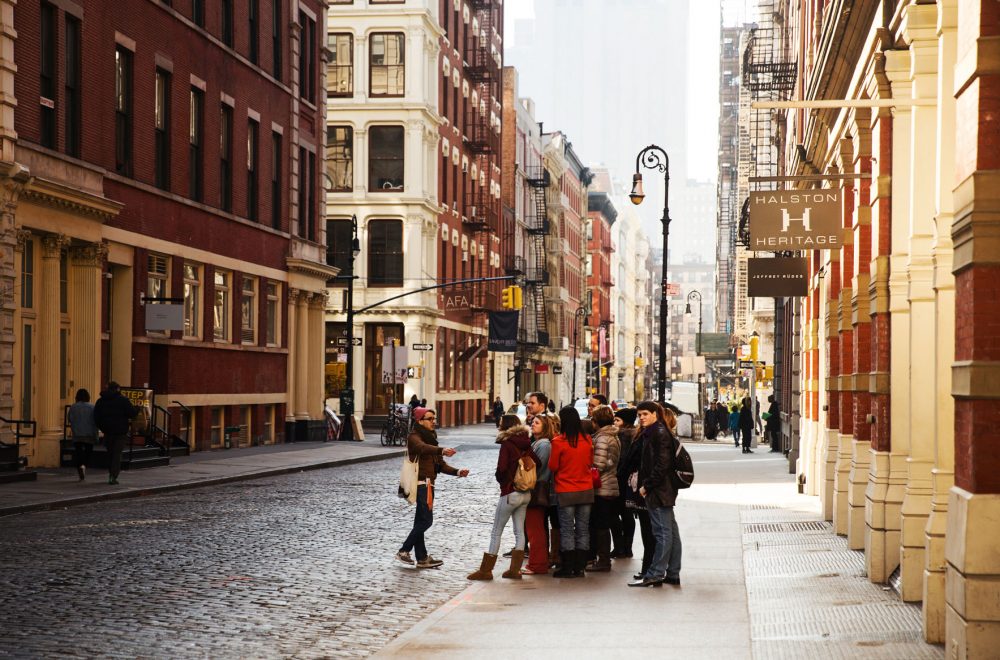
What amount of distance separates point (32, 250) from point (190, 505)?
844 cm

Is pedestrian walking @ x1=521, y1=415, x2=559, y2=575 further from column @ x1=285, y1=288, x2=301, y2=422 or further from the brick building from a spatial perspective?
column @ x1=285, y1=288, x2=301, y2=422

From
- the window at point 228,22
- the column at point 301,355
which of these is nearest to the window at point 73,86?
the window at point 228,22

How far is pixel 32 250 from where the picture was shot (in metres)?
28.1

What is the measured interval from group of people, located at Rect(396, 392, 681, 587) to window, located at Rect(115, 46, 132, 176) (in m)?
19.0

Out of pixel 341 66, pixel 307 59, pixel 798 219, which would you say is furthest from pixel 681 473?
pixel 341 66

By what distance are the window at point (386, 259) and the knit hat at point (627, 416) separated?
46.3 m

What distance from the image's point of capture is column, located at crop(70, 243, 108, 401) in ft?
97.7

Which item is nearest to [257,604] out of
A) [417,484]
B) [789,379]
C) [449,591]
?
[449,591]

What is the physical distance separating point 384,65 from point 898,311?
167 ft

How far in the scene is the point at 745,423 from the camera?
4609 cm

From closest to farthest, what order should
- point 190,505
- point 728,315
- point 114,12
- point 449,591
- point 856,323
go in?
1. point 449,591
2. point 856,323
3. point 190,505
4. point 114,12
5. point 728,315

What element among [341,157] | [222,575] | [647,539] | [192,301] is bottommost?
[222,575]

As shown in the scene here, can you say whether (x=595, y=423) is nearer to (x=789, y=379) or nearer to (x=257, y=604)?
(x=257, y=604)

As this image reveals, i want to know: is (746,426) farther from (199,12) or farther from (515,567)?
(515,567)
